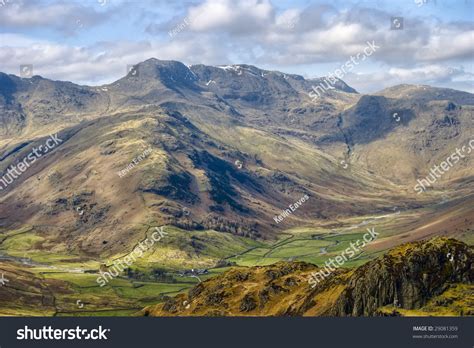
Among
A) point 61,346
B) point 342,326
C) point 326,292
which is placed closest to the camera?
point 61,346

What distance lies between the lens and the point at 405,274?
173 metres

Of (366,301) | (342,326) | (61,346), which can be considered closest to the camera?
(61,346)

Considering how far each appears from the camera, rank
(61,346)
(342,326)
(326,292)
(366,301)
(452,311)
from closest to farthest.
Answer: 1. (61,346)
2. (342,326)
3. (452,311)
4. (366,301)
5. (326,292)

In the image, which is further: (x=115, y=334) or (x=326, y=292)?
(x=326, y=292)

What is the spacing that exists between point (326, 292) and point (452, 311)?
47.0 metres

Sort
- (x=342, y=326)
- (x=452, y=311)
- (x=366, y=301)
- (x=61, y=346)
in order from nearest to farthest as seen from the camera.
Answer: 1. (x=61, y=346)
2. (x=342, y=326)
3. (x=452, y=311)
4. (x=366, y=301)

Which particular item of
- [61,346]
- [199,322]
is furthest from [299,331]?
[61,346]

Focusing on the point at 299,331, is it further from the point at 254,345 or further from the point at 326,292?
the point at 326,292

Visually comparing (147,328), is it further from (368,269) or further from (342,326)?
(368,269)

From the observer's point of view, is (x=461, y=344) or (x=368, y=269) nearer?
(x=461, y=344)

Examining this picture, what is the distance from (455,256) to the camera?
17938 cm

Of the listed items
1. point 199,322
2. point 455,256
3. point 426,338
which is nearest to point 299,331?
point 199,322

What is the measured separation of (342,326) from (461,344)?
1884cm

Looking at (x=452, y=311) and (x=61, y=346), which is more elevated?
(x=61, y=346)
